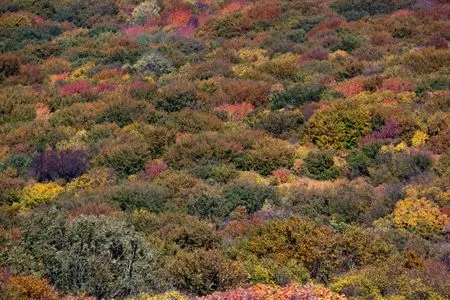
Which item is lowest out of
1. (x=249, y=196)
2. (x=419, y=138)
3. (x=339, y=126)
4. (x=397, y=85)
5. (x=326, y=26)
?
(x=326, y=26)

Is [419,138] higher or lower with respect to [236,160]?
higher

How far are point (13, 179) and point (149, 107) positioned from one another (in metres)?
7.34

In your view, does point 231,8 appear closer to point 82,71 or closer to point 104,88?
point 82,71

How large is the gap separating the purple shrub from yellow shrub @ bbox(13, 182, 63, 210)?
2.03 feet

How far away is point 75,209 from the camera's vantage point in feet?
51.0

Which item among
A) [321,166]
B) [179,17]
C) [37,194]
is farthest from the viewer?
[179,17]

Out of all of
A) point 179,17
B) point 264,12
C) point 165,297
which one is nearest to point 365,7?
point 264,12

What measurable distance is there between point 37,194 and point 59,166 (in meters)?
1.51

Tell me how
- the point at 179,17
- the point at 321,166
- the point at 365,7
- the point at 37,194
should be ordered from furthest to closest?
the point at 179,17
the point at 365,7
the point at 321,166
the point at 37,194

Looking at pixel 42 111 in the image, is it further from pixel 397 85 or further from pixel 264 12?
pixel 264 12

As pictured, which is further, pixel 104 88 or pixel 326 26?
pixel 326 26

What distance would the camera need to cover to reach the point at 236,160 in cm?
1977

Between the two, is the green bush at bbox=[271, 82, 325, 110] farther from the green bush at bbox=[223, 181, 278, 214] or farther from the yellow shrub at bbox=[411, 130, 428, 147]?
the green bush at bbox=[223, 181, 278, 214]

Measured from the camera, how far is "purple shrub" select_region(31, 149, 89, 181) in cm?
1916
